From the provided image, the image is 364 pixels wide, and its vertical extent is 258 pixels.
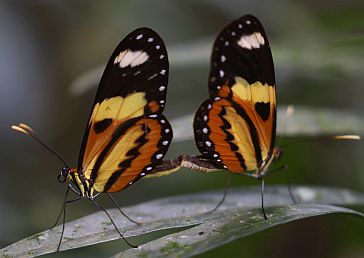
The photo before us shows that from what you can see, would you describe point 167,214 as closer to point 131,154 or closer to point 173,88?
point 131,154

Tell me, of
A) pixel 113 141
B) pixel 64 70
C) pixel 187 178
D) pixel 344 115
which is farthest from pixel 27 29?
pixel 344 115

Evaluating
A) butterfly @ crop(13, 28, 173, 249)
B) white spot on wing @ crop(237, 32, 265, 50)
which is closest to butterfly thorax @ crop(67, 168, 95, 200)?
butterfly @ crop(13, 28, 173, 249)

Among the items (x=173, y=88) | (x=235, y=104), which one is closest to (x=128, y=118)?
(x=235, y=104)

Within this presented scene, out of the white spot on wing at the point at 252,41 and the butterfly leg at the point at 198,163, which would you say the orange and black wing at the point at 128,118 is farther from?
the white spot on wing at the point at 252,41

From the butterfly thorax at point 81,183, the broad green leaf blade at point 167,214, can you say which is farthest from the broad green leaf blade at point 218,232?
the butterfly thorax at point 81,183

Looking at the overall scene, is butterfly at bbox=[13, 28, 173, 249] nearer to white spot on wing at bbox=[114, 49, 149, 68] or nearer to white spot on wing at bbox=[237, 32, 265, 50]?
white spot on wing at bbox=[114, 49, 149, 68]

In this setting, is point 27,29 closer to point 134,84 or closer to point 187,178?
point 187,178
